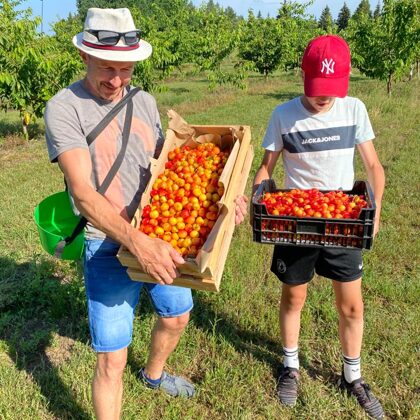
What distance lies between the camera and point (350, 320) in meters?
2.50

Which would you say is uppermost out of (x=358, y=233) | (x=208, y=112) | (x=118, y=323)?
(x=358, y=233)

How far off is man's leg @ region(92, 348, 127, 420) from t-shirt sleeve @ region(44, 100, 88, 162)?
96 cm

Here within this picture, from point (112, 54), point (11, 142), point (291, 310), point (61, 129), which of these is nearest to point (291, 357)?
point (291, 310)

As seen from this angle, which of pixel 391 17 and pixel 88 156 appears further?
pixel 391 17

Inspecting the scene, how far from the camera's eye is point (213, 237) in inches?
70.1

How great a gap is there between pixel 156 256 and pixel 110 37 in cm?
98

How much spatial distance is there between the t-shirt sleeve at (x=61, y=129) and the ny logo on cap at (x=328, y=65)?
1204mm

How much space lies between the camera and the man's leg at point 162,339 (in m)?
2.52

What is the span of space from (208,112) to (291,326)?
1245cm

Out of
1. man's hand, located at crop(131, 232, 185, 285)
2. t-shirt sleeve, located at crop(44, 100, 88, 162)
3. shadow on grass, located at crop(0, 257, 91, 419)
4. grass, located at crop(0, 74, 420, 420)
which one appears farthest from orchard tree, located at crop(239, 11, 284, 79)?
man's hand, located at crop(131, 232, 185, 285)

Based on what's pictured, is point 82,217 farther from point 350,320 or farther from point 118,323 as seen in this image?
point 350,320

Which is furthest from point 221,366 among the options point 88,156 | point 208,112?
point 208,112

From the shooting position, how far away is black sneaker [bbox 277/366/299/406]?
263 cm

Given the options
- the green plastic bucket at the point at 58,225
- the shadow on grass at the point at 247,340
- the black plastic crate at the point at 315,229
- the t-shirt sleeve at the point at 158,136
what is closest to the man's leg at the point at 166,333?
the shadow on grass at the point at 247,340
